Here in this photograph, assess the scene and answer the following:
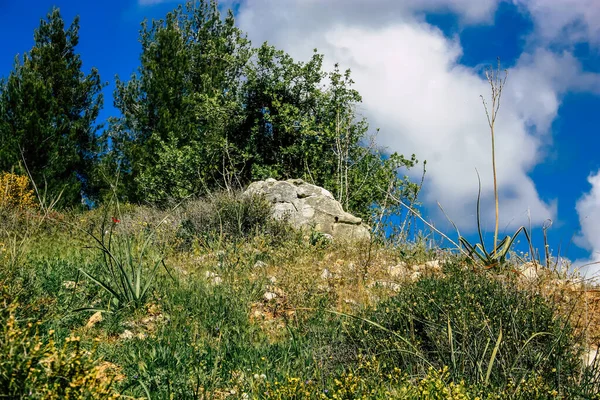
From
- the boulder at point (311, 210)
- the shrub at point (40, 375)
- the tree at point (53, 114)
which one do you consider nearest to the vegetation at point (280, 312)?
the shrub at point (40, 375)

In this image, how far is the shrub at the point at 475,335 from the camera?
3.52 m

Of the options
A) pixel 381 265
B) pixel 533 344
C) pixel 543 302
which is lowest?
pixel 533 344

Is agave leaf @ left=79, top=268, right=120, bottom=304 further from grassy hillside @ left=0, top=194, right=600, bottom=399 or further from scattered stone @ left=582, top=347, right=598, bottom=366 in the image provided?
scattered stone @ left=582, top=347, right=598, bottom=366

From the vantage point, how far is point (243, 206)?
10.3 m

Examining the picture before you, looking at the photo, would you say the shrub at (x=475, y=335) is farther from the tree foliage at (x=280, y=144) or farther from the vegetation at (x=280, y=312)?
the tree foliage at (x=280, y=144)

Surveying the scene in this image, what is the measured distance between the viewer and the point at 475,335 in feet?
11.5

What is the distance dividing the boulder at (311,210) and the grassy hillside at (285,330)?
11.1 ft

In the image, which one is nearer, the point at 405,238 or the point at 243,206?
the point at 405,238

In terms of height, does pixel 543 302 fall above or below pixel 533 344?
above

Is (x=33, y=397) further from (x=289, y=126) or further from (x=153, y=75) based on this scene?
(x=153, y=75)

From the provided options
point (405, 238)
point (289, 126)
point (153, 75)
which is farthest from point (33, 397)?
point (153, 75)

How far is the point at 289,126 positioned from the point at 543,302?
11.7m

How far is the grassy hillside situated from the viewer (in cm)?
302

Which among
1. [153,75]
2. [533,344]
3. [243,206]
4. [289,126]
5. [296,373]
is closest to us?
[296,373]
